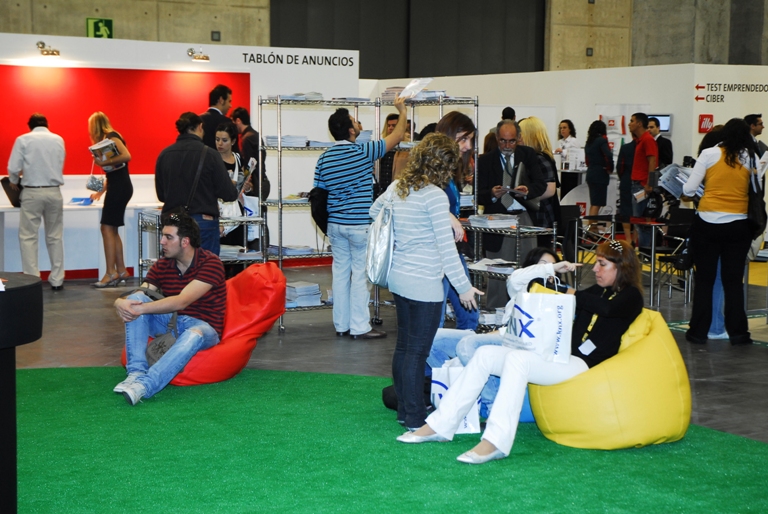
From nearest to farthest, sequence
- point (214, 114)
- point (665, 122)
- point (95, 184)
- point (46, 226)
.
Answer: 1. point (214, 114)
2. point (46, 226)
3. point (95, 184)
4. point (665, 122)

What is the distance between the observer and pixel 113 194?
30.0 feet

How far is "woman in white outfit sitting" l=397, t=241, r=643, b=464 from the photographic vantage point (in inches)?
162

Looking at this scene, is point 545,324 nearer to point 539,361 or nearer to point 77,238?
point 539,361

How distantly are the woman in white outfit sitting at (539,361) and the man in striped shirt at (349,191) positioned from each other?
2.34 m

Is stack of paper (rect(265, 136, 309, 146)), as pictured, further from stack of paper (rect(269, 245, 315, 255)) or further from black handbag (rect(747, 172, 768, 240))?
black handbag (rect(747, 172, 768, 240))

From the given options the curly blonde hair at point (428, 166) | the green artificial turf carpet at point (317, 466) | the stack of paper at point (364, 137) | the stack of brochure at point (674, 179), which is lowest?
the green artificial turf carpet at point (317, 466)

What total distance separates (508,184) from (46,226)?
179 inches

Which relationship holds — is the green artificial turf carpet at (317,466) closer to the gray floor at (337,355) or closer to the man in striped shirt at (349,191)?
the gray floor at (337,355)

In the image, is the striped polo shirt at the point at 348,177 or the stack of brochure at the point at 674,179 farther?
the stack of brochure at the point at 674,179

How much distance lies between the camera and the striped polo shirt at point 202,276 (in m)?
5.36

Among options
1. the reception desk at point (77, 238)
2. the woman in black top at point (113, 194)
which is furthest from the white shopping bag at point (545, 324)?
the reception desk at point (77, 238)

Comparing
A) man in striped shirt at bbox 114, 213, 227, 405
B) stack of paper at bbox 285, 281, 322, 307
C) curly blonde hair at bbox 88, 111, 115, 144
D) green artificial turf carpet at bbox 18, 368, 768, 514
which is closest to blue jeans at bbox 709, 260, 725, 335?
green artificial turf carpet at bbox 18, 368, 768, 514

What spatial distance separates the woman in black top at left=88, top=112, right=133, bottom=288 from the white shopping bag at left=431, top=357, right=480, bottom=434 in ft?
17.5

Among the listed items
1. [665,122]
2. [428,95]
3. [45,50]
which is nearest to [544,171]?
[428,95]
